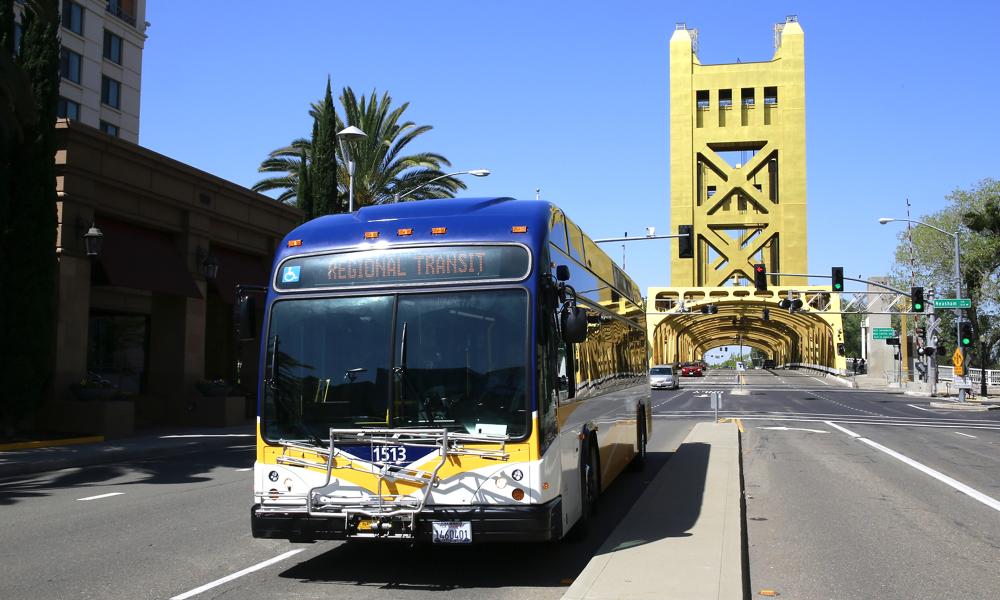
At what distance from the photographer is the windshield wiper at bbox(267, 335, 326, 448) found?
7.77 meters

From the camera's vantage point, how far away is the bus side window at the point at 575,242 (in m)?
9.84

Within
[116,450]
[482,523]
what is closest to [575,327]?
[482,523]

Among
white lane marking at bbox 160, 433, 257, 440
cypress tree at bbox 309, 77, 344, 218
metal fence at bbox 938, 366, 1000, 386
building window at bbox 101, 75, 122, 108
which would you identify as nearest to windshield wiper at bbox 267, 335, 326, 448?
white lane marking at bbox 160, 433, 257, 440

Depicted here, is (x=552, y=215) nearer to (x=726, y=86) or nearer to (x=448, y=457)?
(x=448, y=457)

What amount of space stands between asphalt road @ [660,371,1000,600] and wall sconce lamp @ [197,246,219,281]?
15.0 metres

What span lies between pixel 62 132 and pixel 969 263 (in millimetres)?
60826

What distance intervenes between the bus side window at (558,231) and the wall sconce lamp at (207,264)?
19.0 m

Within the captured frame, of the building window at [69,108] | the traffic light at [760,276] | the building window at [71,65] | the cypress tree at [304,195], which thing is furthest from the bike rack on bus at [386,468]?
the building window at [71,65]

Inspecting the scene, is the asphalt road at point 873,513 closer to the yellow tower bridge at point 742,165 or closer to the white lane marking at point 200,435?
the white lane marking at point 200,435

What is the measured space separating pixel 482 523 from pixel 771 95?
100986 millimetres

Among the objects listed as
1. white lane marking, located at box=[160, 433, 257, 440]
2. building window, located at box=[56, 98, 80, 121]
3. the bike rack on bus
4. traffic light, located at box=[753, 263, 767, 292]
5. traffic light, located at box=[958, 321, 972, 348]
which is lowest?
white lane marking, located at box=[160, 433, 257, 440]

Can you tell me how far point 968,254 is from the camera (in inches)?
2574

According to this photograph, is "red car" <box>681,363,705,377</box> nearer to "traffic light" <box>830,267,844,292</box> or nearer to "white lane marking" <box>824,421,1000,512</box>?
"traffic light" <box>830,267,844,292</box>

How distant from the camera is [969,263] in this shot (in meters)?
65.1
